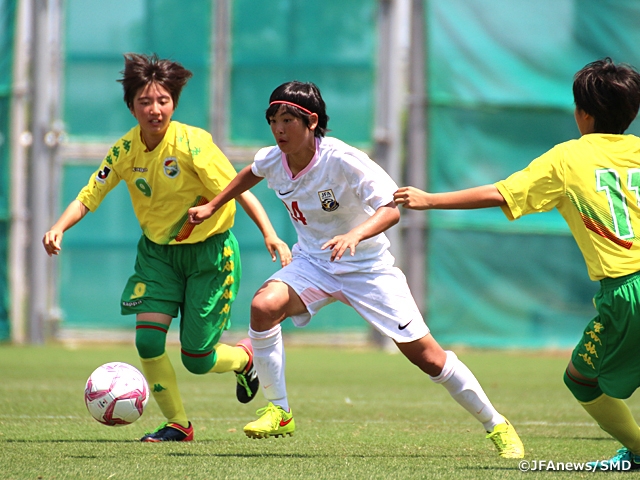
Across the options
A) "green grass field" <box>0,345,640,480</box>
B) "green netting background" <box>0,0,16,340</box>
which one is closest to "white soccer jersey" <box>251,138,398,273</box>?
"green grass field" <box>0,345,640,480</box>

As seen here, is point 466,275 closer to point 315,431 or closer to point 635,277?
point 315,431

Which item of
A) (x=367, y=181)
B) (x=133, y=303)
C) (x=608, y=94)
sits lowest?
(x=133, y=303)

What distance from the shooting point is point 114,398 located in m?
Result: 4.93

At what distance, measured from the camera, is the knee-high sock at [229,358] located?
5.68 m

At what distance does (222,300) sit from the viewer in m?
5.61

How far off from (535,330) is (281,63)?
5020mm

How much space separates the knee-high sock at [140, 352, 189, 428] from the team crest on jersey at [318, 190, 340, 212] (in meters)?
1.29

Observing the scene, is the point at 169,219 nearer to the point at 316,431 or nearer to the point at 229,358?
the point at 229,358

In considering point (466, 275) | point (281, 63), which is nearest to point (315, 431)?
point (466, 275)

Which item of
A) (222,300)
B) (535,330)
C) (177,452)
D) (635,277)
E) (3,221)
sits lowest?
(535,330)

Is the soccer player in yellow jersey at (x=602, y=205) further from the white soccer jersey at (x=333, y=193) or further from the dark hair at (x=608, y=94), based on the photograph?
the white soccer jersey at (x=333, y=193)

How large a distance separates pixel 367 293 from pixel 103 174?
1810 millimetres

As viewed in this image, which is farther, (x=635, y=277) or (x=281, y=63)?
(x=281, y=63)

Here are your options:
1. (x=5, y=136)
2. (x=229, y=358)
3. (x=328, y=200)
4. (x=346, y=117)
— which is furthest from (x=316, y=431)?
(x=5, y=136)
